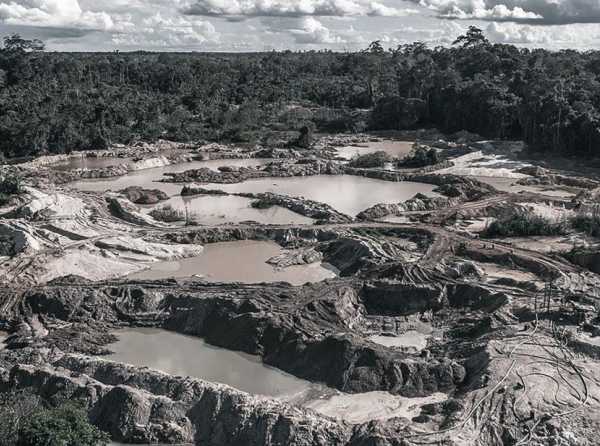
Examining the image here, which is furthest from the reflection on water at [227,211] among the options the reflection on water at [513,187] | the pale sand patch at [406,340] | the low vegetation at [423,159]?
the low vegetation at [423,159]

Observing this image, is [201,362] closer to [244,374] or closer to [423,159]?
[244,374]

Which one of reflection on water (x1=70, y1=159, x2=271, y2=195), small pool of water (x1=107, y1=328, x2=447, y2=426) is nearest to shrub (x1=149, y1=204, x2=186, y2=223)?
reflection on water (x1=70, y1=159, x2=271, y2=195)

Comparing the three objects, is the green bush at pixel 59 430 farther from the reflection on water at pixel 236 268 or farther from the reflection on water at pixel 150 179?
the reflection on water at pixel 150 179

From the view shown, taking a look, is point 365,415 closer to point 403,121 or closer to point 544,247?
point 544,247

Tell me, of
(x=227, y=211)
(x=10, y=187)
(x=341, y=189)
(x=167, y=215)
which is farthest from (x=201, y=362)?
(x=341, y=189)

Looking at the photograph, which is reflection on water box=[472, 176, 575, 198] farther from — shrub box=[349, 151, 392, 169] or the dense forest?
the dense forest

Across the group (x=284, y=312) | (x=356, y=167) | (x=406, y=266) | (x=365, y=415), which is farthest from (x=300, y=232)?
(x=356, y=167)

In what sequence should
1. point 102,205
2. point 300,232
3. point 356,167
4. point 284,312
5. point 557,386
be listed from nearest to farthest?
point 557,386, point 284,312, point 300,232, point 102,205, point 356,167
